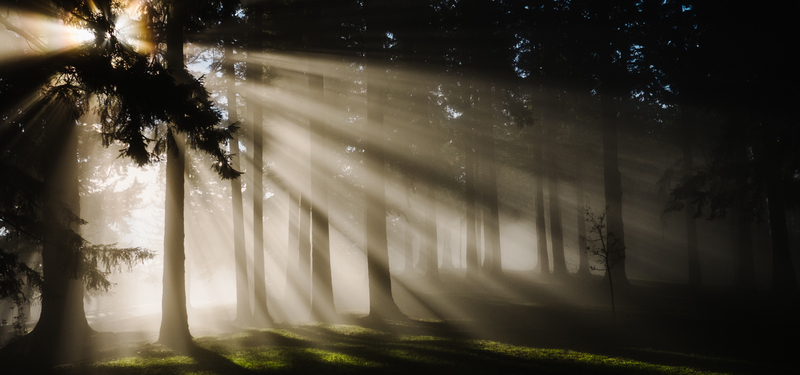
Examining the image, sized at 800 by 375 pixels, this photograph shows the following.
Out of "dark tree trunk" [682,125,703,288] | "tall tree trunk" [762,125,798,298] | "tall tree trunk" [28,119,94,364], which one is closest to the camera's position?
"tall tree trunk" [28,119,94,364]

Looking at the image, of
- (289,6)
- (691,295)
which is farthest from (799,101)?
(289,6)

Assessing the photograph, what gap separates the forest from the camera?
8234 mm

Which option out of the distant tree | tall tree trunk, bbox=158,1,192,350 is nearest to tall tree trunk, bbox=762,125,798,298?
the distant tree

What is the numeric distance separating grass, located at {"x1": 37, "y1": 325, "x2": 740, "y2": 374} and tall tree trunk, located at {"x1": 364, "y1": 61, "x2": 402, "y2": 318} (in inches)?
107

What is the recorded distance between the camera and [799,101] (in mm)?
13797

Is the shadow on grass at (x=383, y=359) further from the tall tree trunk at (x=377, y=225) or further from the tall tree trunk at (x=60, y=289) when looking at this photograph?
the tall tree trunk at (x=377, y=225)

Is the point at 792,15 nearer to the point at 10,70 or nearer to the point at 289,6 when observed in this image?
the point at 289,6

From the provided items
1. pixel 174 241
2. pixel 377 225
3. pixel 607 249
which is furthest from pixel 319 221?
pixel 607 249

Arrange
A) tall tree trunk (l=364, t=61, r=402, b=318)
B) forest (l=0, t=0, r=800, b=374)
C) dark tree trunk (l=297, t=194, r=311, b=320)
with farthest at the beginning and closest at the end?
1. dark tree trunk (l=297, t=194, r=311, b=320)
2. tall tree trunk (l=364, t=61, r=402, b=318)
3. forest (l=0, t=0, r=800, b=374)

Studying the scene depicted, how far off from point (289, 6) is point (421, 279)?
15304 mm

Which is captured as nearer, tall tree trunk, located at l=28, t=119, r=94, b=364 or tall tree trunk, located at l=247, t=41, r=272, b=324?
tall tree trunk, located at l=28, t=119, r=94, b=364

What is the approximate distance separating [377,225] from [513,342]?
5670mm

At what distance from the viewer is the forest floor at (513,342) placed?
8055 mm

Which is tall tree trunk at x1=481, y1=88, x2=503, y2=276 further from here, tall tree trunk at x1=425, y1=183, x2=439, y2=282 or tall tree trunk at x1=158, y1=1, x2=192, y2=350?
tall tree trunk at x1=158, y1=1, x2=192, y2=350
